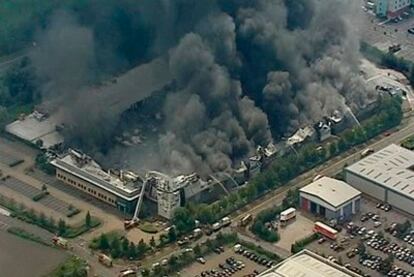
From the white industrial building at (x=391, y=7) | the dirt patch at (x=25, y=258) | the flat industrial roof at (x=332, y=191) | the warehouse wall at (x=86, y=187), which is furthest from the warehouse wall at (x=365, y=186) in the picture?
the white industrial building at (x=391, y=7)

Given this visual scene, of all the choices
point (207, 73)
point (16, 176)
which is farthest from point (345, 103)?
point (16, 176)

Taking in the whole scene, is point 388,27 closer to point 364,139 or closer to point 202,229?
point 364,139

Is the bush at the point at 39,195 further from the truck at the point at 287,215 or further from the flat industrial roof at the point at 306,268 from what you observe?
the flat industrial roof at the point at 306,268

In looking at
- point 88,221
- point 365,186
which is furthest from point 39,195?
point 365,186

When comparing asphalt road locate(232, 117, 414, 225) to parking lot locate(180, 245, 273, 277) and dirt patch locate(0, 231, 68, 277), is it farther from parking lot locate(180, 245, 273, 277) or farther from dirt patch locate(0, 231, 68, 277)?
dirt patch locate(0, 231, 68, 277)

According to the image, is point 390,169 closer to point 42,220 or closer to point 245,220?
A: point 245,220
